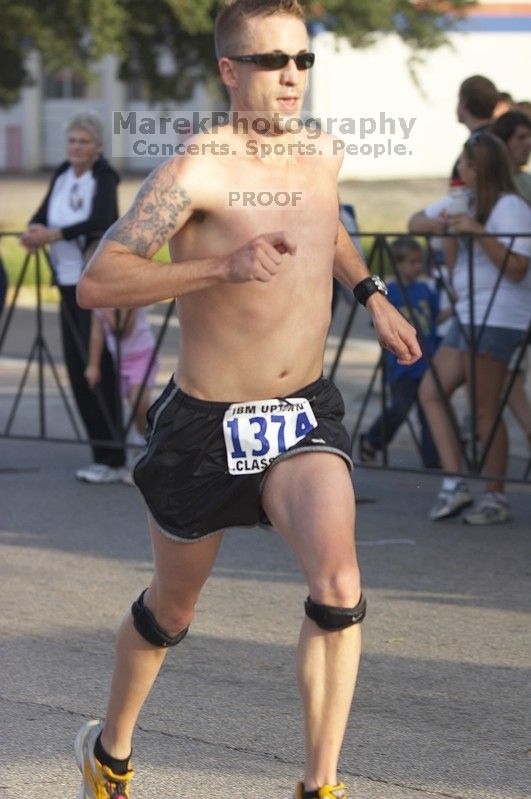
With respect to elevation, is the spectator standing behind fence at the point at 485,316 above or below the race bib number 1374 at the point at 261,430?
below

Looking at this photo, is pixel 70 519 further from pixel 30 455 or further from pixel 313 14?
pixel 313 14

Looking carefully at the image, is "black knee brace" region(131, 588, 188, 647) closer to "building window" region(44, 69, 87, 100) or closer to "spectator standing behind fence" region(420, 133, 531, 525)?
"spectator standing behind fence" region(420, 133, 531, 525)

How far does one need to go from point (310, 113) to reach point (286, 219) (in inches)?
1713

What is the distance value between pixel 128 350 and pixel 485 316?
2.34m

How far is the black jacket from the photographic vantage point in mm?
8898

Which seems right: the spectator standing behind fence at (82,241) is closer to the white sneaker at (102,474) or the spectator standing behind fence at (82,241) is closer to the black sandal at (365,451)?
the white sneaker at (102,474)

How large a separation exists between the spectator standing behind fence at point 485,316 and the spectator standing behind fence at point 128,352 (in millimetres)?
1835

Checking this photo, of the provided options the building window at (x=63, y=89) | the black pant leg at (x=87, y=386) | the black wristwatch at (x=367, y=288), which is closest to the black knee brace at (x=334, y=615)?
the black wristwatch at (x=367, y=288)

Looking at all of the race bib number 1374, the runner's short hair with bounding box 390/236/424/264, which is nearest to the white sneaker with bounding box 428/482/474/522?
the runner's short hair with bounding box 390/236/424/264

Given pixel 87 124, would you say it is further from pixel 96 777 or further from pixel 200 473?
pixel 96 777

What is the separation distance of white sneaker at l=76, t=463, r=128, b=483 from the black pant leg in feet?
0.15

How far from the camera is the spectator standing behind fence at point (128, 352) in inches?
358

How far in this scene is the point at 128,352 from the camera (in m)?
9.30

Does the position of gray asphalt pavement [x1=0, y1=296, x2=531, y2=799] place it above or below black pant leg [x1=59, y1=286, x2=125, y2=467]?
above
